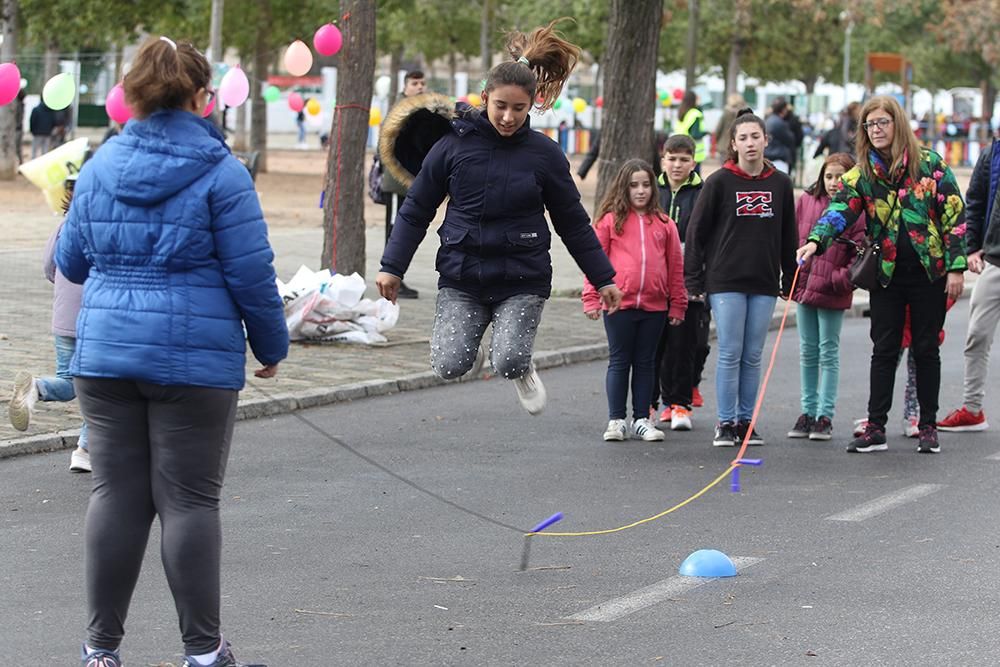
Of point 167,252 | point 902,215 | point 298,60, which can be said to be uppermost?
point 298,60

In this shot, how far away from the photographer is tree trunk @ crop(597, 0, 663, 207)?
16.5m

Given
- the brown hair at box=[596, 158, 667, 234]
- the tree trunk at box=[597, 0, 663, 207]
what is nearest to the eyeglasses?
the brown hair at box=[596, 158, 667, 234]

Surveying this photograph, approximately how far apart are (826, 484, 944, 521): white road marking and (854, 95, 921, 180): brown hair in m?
1.78

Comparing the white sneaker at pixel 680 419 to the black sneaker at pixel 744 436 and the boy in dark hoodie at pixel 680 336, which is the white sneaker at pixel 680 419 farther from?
the black sneaker at pixel 744 436

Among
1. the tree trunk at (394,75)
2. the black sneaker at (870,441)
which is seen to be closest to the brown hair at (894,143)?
the black sneaker at (870,441)

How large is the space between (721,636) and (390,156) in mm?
3152

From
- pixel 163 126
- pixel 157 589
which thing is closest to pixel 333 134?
pixel 157 589

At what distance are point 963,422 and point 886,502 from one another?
7.97ft

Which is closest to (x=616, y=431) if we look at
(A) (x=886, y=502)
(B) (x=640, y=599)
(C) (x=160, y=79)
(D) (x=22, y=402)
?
(A) (x=886, y=502)

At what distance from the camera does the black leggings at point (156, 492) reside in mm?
4684

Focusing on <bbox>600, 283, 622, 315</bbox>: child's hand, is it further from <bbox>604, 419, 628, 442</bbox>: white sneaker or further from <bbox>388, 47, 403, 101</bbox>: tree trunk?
<bbox>388, 47, 403, 101</bbox>: tree trunk

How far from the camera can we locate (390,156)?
7.80 metres

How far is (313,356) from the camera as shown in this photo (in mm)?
12258

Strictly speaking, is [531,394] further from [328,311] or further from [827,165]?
[328,311]
